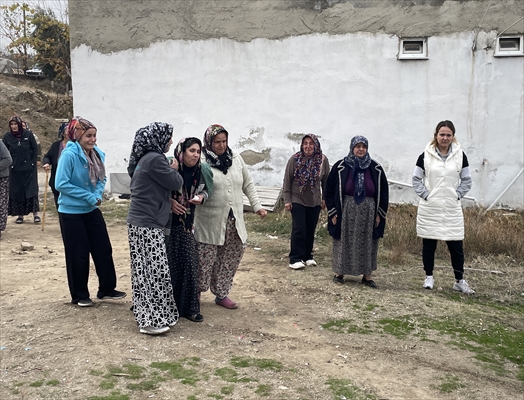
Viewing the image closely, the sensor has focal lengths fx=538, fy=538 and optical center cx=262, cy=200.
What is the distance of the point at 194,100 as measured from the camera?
1167cm

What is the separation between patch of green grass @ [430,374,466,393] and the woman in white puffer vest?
2.12 meters

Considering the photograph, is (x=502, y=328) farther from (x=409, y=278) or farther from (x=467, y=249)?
(x=467, y=249)

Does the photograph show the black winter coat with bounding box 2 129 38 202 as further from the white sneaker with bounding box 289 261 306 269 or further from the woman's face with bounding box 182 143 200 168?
the woman's face with bounding box 182 143 200 168

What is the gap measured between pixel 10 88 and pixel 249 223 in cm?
1763

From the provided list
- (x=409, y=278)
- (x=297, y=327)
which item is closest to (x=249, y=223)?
(x=409, y=278)

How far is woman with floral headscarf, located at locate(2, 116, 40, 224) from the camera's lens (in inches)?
364

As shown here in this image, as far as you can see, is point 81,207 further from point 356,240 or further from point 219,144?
point 356,240

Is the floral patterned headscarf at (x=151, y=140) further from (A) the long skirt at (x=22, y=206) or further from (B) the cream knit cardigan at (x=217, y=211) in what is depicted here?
(A) the long skirt at (x=22, y=206)

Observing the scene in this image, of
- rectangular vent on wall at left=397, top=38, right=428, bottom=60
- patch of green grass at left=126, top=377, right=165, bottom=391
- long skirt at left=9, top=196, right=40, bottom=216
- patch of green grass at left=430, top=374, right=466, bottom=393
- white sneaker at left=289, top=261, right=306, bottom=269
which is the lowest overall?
patch of green grass at left=430, top=374, right=466, bottom=393

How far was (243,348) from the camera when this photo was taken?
14.0 feet

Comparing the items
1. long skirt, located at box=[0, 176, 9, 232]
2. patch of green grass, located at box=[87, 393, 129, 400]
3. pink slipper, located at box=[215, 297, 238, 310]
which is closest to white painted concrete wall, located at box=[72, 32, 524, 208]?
long skirt, located at box=[0, 176, 9, 232]

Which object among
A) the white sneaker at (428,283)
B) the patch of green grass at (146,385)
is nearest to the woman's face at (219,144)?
the patch of green grass at (146,385)

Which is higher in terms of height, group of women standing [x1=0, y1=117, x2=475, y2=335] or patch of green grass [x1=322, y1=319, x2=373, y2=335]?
group of women standing [x1=0, y1=117, x2=475, y2=335]

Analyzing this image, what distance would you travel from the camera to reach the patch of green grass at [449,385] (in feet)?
12.0
